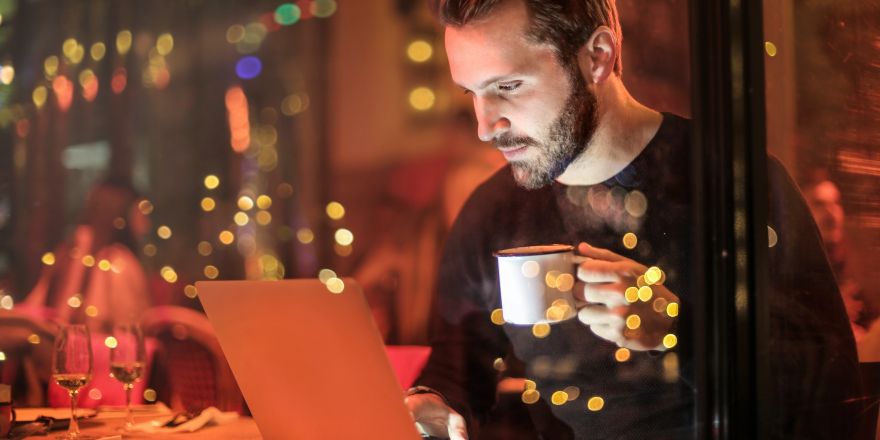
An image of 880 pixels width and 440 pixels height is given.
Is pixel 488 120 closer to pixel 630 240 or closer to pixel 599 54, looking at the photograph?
pixel 599 54

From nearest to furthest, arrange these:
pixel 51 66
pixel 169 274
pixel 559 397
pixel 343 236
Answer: pixel 559 397 < pixel 343 236 < pixel 169 274 < pixel 51 66

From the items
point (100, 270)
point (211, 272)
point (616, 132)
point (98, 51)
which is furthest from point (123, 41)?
point (616, 132)

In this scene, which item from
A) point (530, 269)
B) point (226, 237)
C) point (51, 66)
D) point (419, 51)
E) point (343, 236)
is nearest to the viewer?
point (530, 269)

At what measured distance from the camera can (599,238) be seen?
1.83 meters

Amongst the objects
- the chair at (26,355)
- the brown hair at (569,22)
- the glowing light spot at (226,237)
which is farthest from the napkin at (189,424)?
the chair at (26,355)

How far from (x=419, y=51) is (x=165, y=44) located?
0.98m

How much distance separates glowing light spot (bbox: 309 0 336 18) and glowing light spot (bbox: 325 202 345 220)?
0.50 metres

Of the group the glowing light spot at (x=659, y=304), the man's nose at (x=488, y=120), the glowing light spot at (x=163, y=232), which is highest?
the man's nose at (x=488, y=120)

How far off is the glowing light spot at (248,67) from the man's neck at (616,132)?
103cm

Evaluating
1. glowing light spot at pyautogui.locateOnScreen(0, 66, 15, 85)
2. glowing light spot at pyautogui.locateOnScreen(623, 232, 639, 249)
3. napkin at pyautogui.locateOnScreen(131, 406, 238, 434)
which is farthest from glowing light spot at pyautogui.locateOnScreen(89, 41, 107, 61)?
glowing light spot at pyautogui.locateOnScreen(623, 232, 639, 249)

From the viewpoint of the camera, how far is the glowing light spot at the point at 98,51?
2.76 metres

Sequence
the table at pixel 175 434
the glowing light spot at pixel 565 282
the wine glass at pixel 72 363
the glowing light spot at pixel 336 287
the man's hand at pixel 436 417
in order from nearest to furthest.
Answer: the glowing light spot at pixel 336 287
the table at pixel 175 434
the wine glass at pixel 72 363
the glowing light spot at pixel 565 282
the man's hand at pixel 436 417

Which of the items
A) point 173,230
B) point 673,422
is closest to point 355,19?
point 173,230

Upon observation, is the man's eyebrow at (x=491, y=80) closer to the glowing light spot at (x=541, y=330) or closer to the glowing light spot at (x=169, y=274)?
the glowing light spot at (x=541, y=330)
